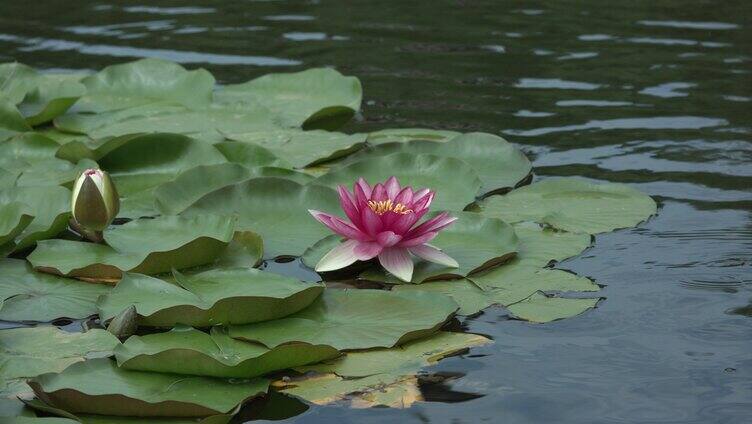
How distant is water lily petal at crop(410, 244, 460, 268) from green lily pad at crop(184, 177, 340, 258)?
0.32m

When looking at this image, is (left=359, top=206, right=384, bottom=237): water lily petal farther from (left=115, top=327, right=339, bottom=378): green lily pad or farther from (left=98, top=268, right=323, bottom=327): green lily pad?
(left=115, top=327, right=339, bottom=378): green lily pad

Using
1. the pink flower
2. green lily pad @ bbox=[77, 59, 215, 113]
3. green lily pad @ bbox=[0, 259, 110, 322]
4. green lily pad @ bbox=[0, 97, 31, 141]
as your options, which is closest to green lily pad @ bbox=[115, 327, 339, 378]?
green lily pad @ bbox=[0, 259, 110, 322]

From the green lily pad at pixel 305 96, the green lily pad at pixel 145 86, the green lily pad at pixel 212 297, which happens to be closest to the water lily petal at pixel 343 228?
the green lily pad at pixel 212 297

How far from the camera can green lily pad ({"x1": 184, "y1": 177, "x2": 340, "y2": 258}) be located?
305cm

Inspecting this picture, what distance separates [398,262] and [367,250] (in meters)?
0.08

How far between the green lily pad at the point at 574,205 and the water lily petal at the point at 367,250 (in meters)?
0.55

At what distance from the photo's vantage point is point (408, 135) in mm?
3908

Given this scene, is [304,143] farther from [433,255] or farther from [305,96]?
[433,255]

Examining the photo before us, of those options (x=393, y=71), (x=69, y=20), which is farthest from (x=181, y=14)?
(x=393, y=71)

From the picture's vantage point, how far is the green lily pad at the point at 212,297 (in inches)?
97.6

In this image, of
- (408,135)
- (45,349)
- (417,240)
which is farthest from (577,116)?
(45,349)

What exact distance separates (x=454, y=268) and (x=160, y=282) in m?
0.72

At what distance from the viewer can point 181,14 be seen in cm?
630

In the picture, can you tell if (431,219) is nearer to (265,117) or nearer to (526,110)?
(265,117)
